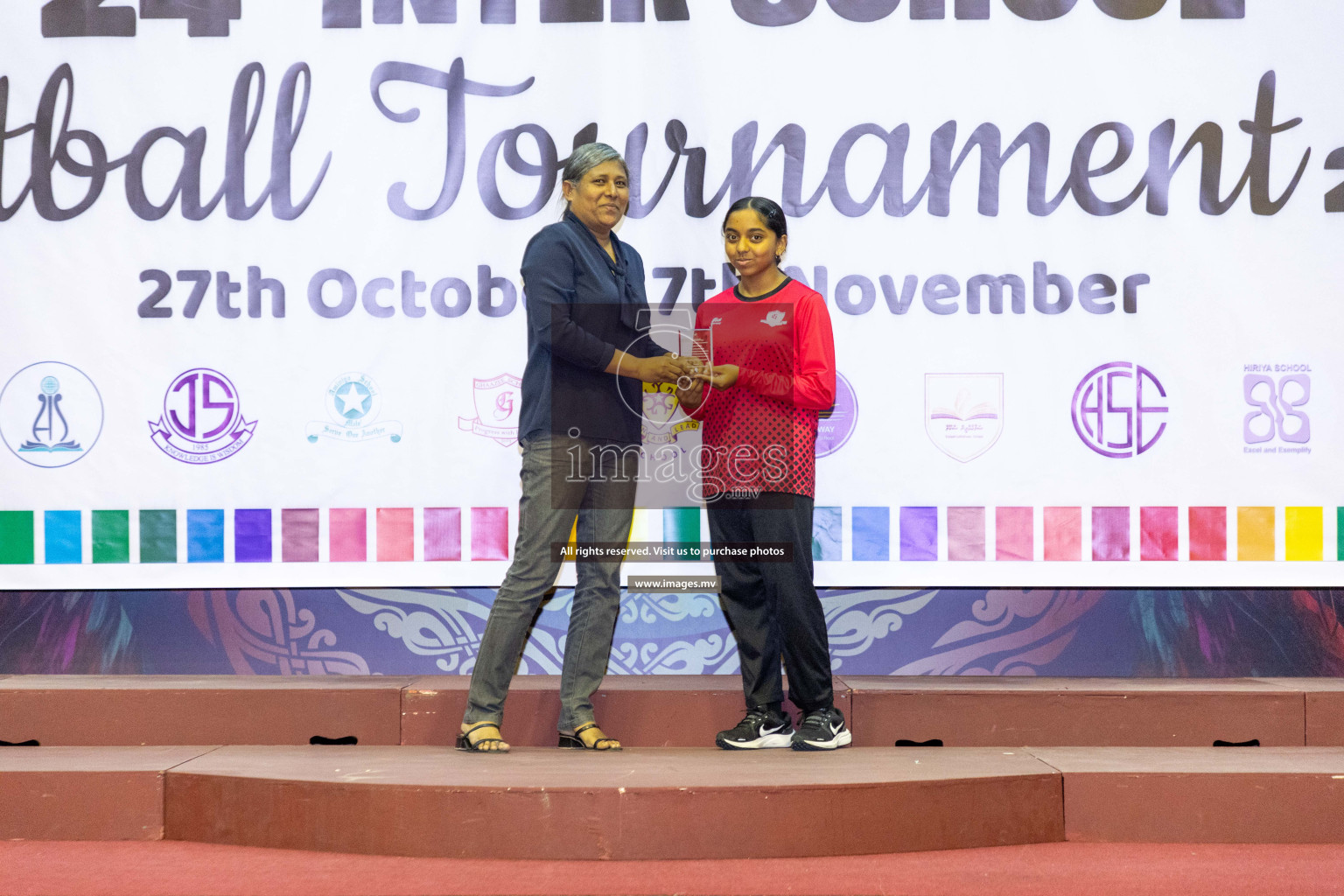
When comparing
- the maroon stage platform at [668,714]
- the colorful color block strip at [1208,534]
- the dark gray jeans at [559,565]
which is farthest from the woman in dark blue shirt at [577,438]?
the colorful color block strip at [1208,534]

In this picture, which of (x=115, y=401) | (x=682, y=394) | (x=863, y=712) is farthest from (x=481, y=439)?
(x=863, y=712)

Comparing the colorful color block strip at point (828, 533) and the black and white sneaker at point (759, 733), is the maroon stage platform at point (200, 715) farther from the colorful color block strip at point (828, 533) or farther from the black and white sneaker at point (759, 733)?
the colorful color block strip at point (828, 533)

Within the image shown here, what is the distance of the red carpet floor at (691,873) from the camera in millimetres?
1993

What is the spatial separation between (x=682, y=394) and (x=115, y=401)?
5.53 ft

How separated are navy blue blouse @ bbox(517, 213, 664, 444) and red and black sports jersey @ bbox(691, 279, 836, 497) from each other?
0.69 feet

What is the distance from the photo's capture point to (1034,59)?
3.15 meters

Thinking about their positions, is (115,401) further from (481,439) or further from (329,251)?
(481,439)

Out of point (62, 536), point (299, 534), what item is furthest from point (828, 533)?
point (62, 536)

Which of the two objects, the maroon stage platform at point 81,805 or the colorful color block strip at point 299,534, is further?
the colorful color block strip at point 299,534

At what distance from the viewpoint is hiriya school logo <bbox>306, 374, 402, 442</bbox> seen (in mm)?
3184

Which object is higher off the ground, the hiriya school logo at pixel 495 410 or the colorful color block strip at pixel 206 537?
the hiriya school logo at pixel 495 410

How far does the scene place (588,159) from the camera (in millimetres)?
2633

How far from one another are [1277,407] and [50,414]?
340 cm

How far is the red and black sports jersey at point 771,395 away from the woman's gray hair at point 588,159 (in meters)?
0.45
